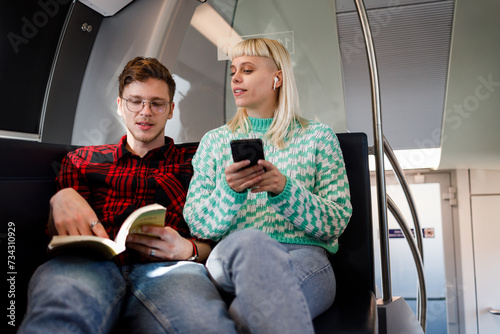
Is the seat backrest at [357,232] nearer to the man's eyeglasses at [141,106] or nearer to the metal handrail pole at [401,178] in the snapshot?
the metal handrail pole at [401,178]

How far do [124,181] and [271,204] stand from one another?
1.65ft

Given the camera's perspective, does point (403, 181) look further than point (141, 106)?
Yes

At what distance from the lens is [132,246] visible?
1.21 metres

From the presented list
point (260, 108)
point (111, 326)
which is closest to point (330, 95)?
point (260, 108)

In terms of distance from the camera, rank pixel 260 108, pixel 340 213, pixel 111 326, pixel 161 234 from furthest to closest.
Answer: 1. pixel 260 108
2. pixel 340 213
3. pixel 161 234
4. pixel 111 326

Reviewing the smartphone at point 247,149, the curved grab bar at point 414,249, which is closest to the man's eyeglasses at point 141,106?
the smartphone at point 247,149

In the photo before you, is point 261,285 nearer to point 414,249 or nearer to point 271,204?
point 271,204

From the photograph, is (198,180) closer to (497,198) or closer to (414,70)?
(414,70)

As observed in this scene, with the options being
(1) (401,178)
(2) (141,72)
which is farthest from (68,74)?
(1) (401,178)

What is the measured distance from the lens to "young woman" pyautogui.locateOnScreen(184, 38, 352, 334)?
0.92 m

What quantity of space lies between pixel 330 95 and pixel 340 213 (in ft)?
8.10

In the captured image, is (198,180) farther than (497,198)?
No

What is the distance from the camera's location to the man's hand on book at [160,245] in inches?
46.4

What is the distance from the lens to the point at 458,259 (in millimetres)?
5633
